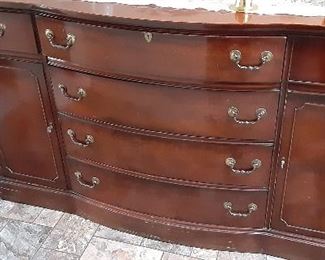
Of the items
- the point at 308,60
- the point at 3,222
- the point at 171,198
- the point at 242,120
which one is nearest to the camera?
the point at 308,60

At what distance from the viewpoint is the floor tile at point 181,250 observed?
5.36 feet

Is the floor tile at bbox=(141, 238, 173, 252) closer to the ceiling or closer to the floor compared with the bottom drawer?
closer to the floor

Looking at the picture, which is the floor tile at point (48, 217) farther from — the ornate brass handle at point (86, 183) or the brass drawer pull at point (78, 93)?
the brass drawer pull at point (78, 93)

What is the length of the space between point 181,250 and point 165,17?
0.94 metres

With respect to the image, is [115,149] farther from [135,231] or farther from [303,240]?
[303,240]

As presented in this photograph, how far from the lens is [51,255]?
1.65 m

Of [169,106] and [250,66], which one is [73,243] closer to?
[169,106]

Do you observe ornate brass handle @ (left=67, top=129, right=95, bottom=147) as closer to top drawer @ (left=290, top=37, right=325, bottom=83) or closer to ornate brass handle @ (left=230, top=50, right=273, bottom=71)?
ornate brass handle @ (left=230, top=50, right=273, bottom=71)

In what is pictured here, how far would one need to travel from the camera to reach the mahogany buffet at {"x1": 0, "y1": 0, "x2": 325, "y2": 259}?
46.8 inches

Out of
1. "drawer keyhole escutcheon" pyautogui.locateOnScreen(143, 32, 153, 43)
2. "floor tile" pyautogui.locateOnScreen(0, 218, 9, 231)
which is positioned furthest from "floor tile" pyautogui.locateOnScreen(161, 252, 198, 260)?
"drawer keyhole escutcheon" pyautogui.locateOnScreen(143, 32, 153, 43)

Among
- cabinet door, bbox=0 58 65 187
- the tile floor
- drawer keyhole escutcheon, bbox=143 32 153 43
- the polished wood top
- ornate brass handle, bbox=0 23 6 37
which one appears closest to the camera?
the polished wood top

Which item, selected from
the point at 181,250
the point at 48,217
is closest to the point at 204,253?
the point at 181,250

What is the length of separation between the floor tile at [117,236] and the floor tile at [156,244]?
0.08 feet

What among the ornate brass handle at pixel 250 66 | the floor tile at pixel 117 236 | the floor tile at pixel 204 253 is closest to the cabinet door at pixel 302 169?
the ornate brass handle at pixel 250 66
